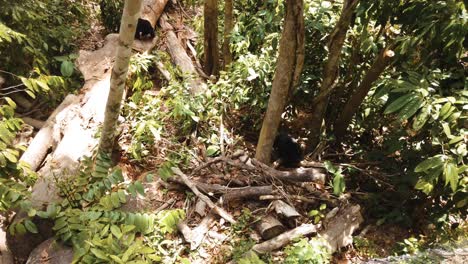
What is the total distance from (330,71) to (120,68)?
220 cm

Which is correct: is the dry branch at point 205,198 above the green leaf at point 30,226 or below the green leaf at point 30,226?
above

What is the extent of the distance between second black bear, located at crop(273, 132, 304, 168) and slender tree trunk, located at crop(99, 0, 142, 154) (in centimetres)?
189

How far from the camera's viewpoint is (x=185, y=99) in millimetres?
4898

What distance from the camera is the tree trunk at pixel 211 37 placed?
17.3 ft

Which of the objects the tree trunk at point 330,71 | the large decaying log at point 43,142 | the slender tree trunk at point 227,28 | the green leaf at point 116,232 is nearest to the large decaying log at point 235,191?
the tree trunk at point 330,71

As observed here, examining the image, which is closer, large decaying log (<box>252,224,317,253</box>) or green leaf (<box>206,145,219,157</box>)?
large decaying log (<box>252,224,317,253</box>)

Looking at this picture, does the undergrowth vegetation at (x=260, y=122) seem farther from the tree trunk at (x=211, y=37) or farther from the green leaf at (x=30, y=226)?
the tree trunk at (x=211, y=37)

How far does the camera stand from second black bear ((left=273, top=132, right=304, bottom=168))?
14.5 ft

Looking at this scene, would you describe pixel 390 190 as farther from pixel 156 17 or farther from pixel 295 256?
pixel 156 17

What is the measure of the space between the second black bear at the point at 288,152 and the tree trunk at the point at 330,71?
1.07 ft

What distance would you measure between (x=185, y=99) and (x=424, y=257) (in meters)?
3.17

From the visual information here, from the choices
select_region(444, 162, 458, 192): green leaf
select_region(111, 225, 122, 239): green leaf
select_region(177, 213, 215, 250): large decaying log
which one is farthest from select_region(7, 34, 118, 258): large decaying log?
select_region(444, 162, 458, 192): green leaf

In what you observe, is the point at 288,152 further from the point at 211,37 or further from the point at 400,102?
the point at 211,37

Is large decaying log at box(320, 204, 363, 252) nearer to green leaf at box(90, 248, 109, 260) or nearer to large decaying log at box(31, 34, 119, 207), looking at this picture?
green leaf at box(90, 248, 109, 260)
